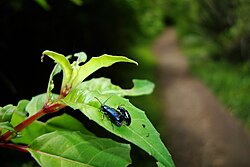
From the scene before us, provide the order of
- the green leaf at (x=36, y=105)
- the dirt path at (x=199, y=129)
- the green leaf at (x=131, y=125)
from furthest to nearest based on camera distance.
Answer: the dirt path at (x=199, y=129), the green leaf at (x=36, y=105), the green leaf at (x=131, y=125)

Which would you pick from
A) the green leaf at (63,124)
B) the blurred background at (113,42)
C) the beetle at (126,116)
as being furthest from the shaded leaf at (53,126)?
the blurred background at (113,42)

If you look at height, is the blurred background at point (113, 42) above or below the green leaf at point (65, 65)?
above

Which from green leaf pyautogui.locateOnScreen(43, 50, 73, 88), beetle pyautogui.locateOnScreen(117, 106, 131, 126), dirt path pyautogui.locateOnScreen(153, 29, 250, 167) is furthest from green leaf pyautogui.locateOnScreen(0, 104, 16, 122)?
dirt path pyautogui.locateOnScreen(153, 29, 250, 167)

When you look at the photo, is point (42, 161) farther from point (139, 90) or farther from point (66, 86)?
point (139, 90)

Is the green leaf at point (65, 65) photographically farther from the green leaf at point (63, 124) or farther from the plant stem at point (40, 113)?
the green leaf at point (63, 124)

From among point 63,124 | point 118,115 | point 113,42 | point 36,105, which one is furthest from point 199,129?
point 118,115

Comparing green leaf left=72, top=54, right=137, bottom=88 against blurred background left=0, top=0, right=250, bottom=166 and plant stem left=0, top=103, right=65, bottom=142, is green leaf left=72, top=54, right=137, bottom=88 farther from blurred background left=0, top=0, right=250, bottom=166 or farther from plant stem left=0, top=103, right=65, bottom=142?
blurred background left=0, top=0, right=250, bottom=166

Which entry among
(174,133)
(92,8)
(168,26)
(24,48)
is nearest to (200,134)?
(174,133)
